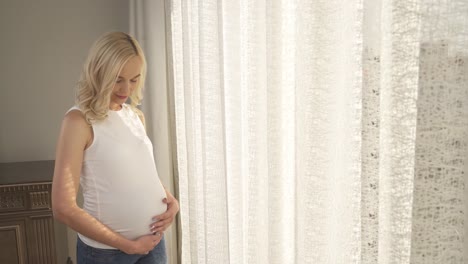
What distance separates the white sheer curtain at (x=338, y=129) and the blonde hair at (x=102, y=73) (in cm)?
27

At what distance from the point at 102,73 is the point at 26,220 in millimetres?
1232

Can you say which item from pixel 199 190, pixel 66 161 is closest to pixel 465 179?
pixel 66 161

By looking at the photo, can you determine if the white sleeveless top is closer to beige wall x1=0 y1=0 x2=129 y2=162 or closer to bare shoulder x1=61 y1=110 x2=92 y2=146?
bare shoulder x1=61 y1=110 x2=92 y2=146

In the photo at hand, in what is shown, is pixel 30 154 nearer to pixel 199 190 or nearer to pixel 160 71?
pixel 160 71

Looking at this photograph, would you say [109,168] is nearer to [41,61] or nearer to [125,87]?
[125,87]

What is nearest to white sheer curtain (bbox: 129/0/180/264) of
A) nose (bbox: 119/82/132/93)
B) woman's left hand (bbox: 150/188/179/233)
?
woman's left hand (bbox: 150/188/179/233)

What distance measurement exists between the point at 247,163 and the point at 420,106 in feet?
2.01

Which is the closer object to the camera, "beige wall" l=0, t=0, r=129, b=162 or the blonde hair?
the blonde hair

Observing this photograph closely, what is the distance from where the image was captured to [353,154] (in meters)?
0.68

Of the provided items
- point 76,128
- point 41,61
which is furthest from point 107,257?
point 41,61

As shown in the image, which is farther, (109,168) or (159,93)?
(159,93)

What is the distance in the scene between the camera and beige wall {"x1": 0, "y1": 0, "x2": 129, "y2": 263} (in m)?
2.54

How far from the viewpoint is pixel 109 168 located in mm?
1269

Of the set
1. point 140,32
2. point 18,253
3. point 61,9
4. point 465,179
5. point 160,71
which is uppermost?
point 61,9
